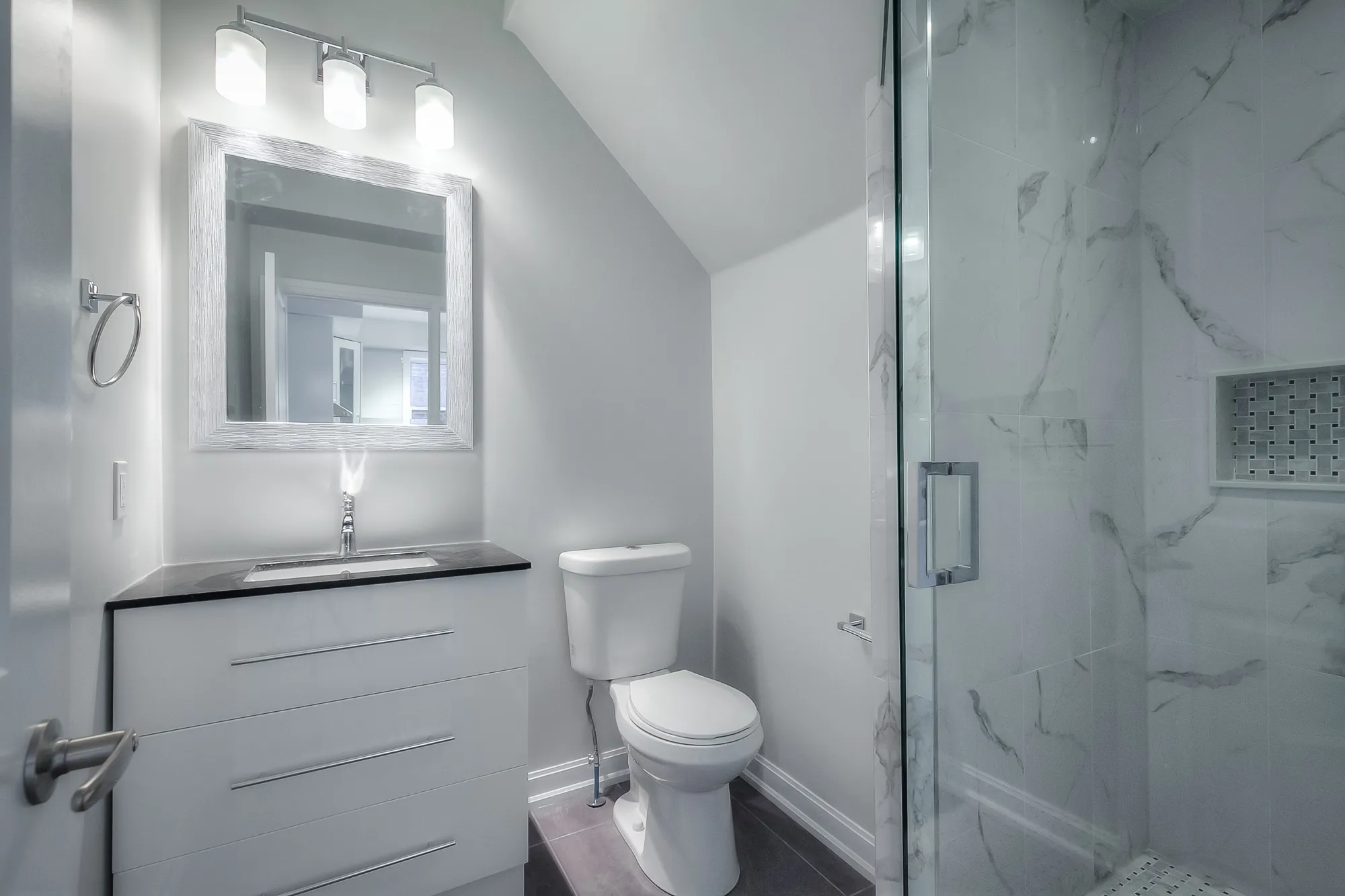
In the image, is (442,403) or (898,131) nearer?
(898,131)

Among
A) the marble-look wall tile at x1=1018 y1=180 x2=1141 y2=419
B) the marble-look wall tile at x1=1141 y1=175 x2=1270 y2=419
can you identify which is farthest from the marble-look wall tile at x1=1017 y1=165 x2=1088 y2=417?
the marble-look wall tile at x1=1141 y1=175 x2=1270 y2=419

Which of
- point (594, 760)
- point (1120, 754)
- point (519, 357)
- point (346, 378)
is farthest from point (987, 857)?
point (346, 378)

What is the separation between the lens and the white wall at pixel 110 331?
41.0 inches

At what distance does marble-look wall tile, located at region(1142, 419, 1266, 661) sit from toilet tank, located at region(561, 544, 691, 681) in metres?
1.28

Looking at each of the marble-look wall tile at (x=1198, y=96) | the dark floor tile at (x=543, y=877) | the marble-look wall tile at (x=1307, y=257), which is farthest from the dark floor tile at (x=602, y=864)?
the marble-look wall tile at (x=1198, y=96)

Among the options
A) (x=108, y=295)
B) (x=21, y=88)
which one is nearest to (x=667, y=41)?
(x=108, y=295)

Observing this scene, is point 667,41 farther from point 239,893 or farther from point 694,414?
point 239,893

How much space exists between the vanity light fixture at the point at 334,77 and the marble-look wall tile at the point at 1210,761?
213 cm

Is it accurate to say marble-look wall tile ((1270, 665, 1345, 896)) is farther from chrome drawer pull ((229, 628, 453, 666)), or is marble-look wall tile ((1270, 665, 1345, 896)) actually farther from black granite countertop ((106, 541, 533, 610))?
chrome drawer pull ((229, 628, 453, 666))

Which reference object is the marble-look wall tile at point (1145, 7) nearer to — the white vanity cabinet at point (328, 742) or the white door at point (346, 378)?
the white vanity cabinet at point (328, 742)

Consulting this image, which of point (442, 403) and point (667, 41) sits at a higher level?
point (667, 41)

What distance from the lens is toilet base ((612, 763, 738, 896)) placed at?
5.06ft

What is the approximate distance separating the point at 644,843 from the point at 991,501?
1.41 metres

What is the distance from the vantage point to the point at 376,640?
135cm
